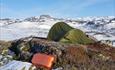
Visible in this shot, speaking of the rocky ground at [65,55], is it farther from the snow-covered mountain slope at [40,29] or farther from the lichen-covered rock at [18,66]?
the snow-covered mountain slope at [40,29]

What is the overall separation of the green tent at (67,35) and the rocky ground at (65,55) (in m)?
0.76

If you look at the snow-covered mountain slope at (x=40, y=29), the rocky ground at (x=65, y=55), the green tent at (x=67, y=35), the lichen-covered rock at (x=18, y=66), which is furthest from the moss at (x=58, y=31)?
the snow-covered mountain slope at (x=40, y=29)

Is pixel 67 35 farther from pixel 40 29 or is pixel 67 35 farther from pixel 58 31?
pixel 40 29

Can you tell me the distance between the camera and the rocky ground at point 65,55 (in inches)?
389

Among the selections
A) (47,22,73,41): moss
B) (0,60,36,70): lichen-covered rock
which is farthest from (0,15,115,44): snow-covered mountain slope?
(0,60,36,70): lichen-covered rock

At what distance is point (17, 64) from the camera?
990cm

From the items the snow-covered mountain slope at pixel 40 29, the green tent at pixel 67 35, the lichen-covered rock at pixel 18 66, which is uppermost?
the green tent at pixel 67 35

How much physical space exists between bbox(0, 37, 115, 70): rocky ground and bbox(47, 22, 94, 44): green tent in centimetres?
76

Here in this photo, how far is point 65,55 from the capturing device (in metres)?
10.9

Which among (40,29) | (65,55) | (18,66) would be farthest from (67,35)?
(40,29)

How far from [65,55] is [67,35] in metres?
2.06

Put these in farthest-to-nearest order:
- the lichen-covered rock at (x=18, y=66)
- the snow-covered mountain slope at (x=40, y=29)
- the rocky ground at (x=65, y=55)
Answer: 1. the snow-covered mountain slope at (x=40, y=29)
2. the rocky ground at (x=65, y=55)
3. the lichen-covered rock at (x=18, y=66)

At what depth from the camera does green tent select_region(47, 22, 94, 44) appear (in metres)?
12.9

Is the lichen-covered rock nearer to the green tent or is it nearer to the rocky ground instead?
the rocky ground
